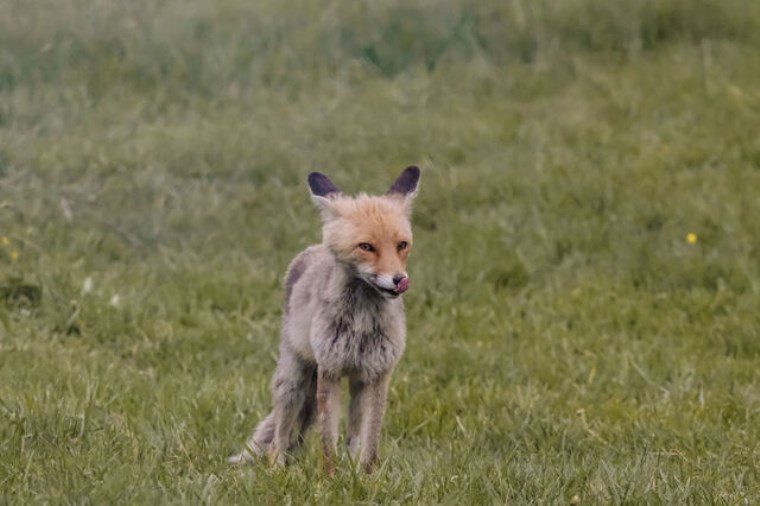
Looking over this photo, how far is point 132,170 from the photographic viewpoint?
11.2 m

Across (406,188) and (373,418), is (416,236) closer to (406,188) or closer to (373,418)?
(406,188)

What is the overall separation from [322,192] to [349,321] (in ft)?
1.86

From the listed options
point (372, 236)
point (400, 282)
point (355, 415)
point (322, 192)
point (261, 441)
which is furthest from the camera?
point (261, 441)

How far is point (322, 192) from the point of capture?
202 inches

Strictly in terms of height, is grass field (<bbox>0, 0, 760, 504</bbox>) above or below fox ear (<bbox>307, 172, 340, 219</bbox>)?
below

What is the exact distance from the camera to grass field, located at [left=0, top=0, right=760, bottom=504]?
5.62 m

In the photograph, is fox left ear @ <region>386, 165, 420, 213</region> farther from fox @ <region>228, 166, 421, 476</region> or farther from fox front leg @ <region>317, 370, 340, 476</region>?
fox front leg @ <region>317, 370, 340, 476</region>

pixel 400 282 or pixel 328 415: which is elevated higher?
pixel 400 282

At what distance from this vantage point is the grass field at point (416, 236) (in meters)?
5.62

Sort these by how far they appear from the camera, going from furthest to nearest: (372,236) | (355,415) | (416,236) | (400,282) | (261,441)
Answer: (416,236)
(261,441)
(355,415)
(372,236)
(400,282)

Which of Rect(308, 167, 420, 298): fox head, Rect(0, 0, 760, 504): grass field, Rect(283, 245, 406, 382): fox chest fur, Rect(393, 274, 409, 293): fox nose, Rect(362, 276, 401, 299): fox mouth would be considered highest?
Rect(308, 167, 420, 298): fox head

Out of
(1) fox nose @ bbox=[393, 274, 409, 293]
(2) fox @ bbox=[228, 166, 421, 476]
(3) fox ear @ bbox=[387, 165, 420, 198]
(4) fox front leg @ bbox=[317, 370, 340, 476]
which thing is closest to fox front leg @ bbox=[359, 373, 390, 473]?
(2) fox @ bbox=[228, 166, 421, 476]

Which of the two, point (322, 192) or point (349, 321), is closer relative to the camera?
point (349, 321)

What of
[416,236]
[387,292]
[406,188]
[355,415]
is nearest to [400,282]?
[387,292]
